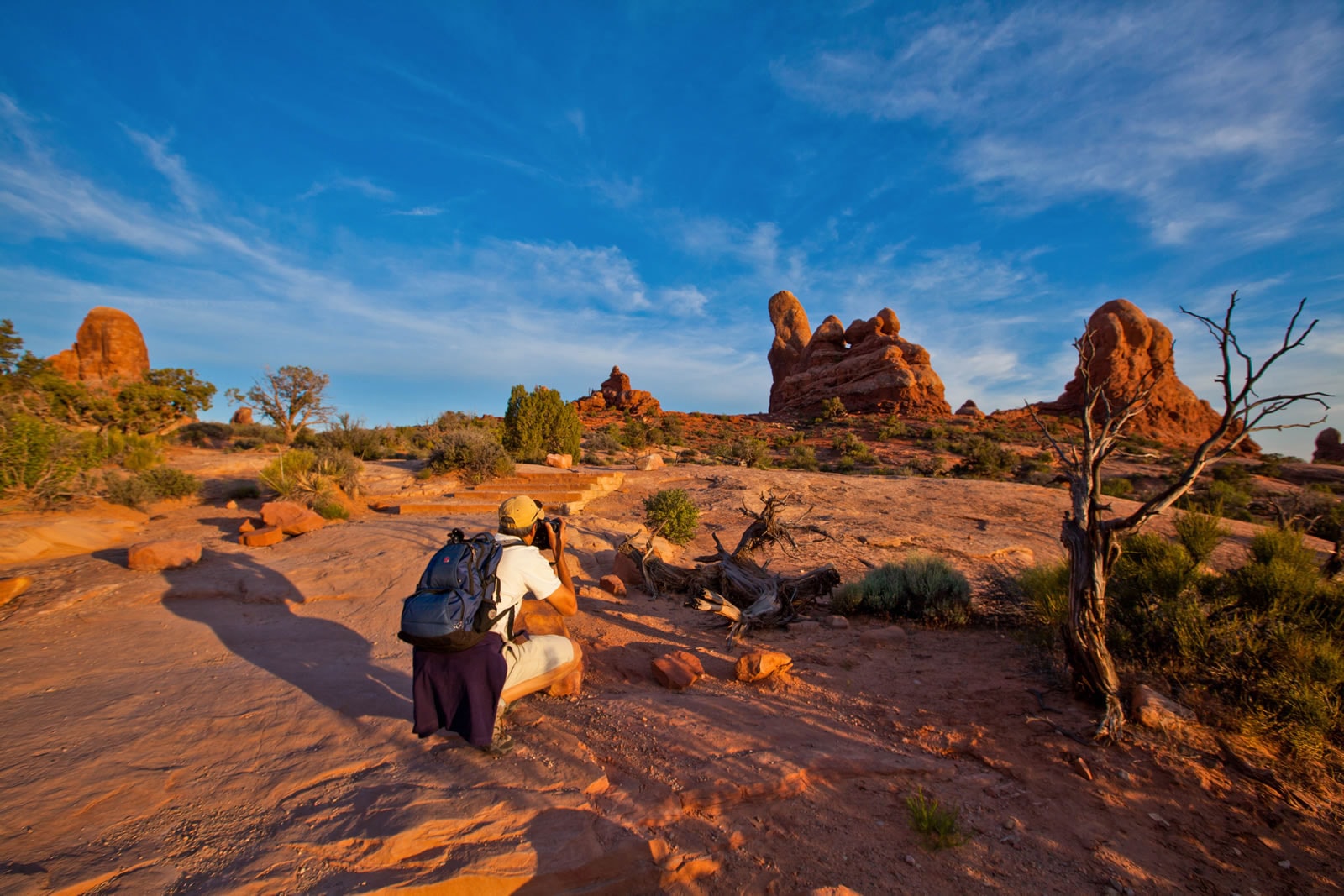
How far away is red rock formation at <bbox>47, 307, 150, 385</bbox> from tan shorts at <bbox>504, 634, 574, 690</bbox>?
178 feet

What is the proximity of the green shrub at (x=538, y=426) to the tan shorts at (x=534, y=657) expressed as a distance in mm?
14792

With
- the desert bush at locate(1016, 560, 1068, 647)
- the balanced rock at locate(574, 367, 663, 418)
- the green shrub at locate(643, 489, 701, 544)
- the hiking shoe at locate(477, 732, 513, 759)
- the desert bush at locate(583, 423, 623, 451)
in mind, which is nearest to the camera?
the hiking shoe at locate(477, 732, 513, 759)

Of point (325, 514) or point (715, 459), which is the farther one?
point (715, 459)

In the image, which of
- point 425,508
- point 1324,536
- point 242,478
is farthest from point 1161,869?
point 242,478

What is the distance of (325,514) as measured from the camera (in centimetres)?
1038

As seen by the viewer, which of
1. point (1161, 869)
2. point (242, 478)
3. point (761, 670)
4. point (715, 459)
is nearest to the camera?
point (1161, 869)

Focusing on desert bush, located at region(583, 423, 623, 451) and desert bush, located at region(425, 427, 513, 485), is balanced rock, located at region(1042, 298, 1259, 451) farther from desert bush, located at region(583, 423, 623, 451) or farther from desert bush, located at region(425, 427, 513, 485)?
desert bush, located at region(425, 427, 513, 485)

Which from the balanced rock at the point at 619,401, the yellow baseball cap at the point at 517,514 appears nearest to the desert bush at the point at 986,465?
the yellow baseball cap at the point at 517,514

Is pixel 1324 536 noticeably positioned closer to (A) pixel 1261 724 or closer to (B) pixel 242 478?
(A) pixel 1261 724

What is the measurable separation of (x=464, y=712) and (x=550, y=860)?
947mm

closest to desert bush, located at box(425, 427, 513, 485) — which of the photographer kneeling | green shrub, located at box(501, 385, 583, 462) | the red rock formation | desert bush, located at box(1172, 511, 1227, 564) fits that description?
green shrub, located at box(501, 385, 583, 462)

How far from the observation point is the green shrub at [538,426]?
18047 mm

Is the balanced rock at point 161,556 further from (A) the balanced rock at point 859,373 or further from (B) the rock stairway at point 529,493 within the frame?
(A) the balanced rock at point 859,373

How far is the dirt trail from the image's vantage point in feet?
7.50
